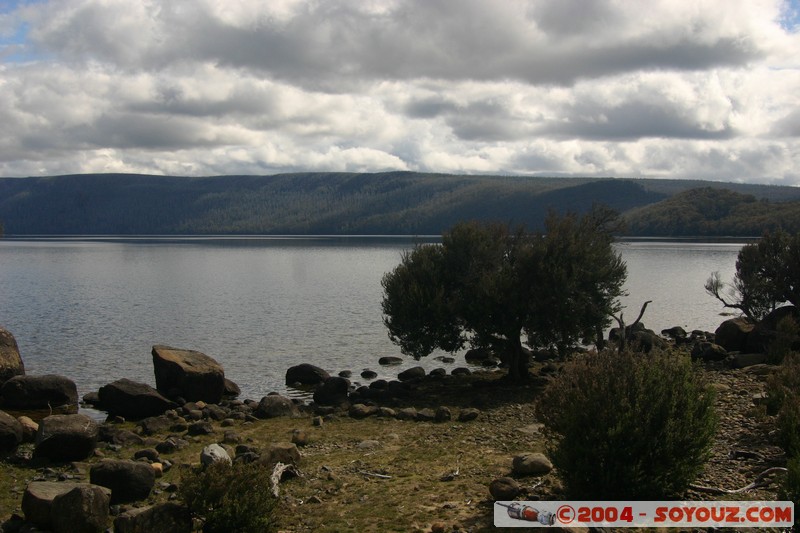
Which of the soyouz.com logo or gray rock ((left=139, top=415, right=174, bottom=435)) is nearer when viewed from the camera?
the soyouz.com logo

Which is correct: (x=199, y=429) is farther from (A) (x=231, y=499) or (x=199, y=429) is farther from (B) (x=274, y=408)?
(A) (x=231, y=499)

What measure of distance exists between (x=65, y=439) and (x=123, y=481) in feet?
17.7

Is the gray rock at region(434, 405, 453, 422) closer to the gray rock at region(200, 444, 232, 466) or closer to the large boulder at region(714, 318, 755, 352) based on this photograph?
the gray rock at region(200, 444, 232, 466)

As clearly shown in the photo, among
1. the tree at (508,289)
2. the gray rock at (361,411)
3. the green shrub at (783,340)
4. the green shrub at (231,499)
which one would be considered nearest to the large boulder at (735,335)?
the green shrub at (783,340)

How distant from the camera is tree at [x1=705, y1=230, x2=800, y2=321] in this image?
1617 inches

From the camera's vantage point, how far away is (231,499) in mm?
13109

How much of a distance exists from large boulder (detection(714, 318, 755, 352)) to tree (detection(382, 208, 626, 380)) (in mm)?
11268

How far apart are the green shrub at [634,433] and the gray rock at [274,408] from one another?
58.4 ft

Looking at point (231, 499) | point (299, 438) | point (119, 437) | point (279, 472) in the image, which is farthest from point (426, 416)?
point (231, 499)

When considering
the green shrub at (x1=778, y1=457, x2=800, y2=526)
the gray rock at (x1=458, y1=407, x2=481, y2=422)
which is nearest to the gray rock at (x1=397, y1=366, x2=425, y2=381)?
the gray rock at (x1=458, y1=407, x2=481, y2=422)

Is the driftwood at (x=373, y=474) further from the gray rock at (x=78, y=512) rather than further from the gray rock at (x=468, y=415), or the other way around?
the gray rock at (x=468, y=415)

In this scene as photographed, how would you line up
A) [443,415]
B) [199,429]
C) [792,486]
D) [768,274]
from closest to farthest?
[792,486], [199,429], [443,415], [768,274]

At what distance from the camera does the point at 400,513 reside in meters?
14.2

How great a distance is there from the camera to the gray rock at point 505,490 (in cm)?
1367
